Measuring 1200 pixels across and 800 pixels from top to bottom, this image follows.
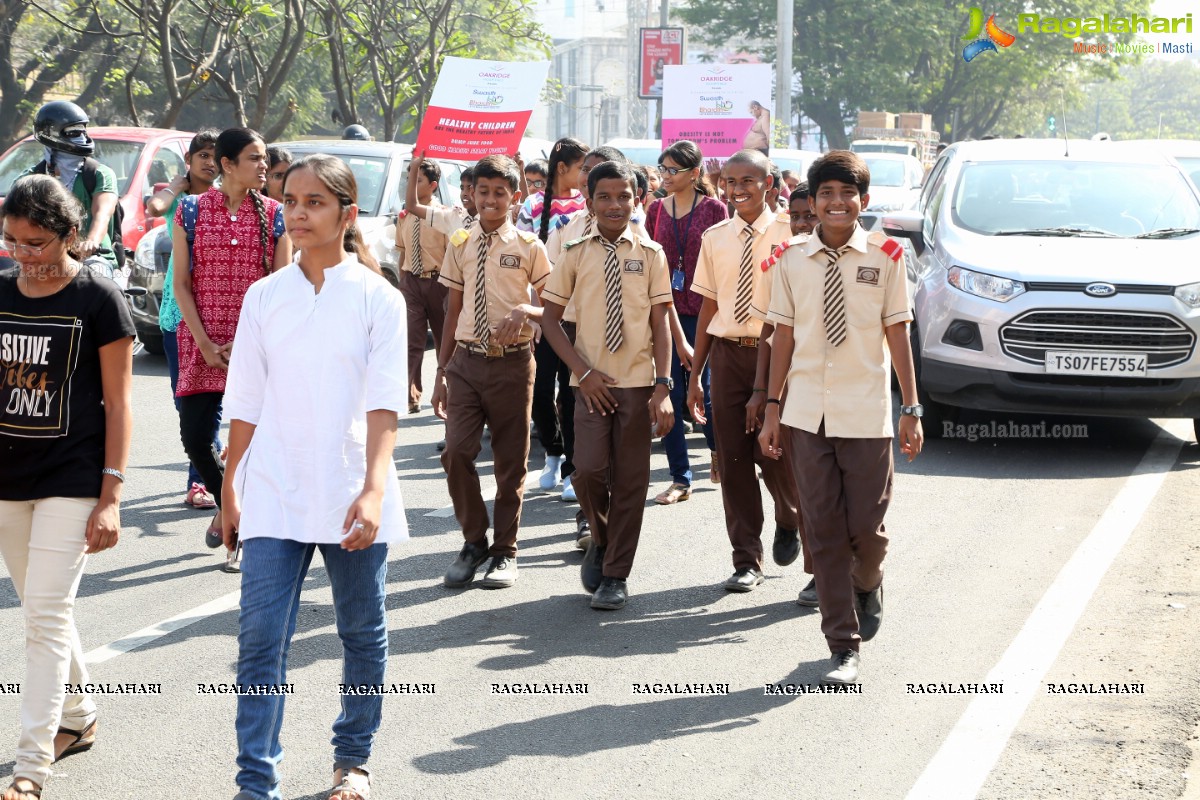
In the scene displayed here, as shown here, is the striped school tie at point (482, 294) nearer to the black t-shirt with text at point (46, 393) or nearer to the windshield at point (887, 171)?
the black t-shirt with text at point (46, 393)

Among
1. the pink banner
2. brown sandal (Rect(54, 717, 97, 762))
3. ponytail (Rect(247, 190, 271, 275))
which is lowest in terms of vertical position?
brown sandal (Rect(54, 717, 97, 762))

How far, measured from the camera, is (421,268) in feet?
32.1

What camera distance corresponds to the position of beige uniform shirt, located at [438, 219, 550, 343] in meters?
6.29

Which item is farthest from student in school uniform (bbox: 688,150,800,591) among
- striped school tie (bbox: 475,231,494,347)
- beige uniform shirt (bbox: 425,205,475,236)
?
beige uniform shirt (bbox: 425,205,475,236)

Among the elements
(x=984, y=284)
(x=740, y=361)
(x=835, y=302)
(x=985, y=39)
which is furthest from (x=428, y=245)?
(x=985, y=39)

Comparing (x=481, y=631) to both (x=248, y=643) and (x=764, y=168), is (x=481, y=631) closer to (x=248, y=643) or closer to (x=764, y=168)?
(x=248, y=643)

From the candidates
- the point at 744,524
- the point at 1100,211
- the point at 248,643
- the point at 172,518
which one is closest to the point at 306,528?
the point at 248,643

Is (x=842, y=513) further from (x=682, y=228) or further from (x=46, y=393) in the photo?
(x=682, y=228)

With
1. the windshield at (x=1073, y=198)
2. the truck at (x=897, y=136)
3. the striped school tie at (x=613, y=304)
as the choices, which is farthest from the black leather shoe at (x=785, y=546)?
the truck at (x=897, y=136)

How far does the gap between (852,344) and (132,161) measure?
10.3m

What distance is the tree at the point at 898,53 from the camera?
51312 mm

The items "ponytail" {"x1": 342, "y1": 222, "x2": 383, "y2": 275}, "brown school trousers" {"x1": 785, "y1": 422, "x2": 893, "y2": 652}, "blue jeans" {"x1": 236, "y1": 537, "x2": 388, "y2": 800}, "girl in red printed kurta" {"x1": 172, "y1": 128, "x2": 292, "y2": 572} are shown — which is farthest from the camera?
"girl in red printed kurta" {"x1": 172, "y1": 128, "x2": 292, "y2": 572}

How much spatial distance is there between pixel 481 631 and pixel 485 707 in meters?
0.85

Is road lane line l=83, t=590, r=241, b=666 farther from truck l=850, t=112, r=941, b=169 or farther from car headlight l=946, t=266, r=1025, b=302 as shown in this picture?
truck l=850, t=112, r=941, b=169
